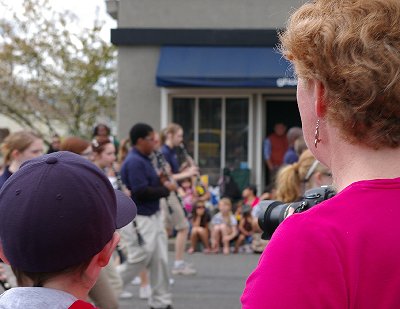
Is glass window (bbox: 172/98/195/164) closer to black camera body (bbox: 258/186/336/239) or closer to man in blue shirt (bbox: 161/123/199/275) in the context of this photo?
man in blue shirt (bbox: 161/123/199/275)

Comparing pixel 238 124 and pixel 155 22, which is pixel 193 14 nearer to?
pixel 155 22

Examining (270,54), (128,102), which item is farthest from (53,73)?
(270,54)

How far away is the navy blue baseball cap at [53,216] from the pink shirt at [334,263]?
0.49 meters

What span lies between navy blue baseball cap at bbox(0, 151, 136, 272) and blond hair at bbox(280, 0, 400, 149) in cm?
60

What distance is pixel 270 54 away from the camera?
51.3 ft

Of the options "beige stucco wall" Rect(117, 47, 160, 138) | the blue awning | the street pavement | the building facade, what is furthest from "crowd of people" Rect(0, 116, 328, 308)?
"beige stucco wall" Rect(117, 47, 160, 138)

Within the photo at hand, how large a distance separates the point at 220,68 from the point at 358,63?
45.6 ft

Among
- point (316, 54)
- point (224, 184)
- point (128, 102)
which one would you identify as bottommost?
point (224, 184)

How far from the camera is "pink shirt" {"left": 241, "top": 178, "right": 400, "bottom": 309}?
1.59 meters

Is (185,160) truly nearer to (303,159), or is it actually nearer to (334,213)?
(303,159)

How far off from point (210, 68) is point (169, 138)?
18.4 ft

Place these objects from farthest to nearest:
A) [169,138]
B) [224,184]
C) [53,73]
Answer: [53,73] → [224,184] → [169,138]

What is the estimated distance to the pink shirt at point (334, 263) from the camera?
5.21ft

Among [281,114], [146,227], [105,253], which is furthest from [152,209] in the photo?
[281,114]
